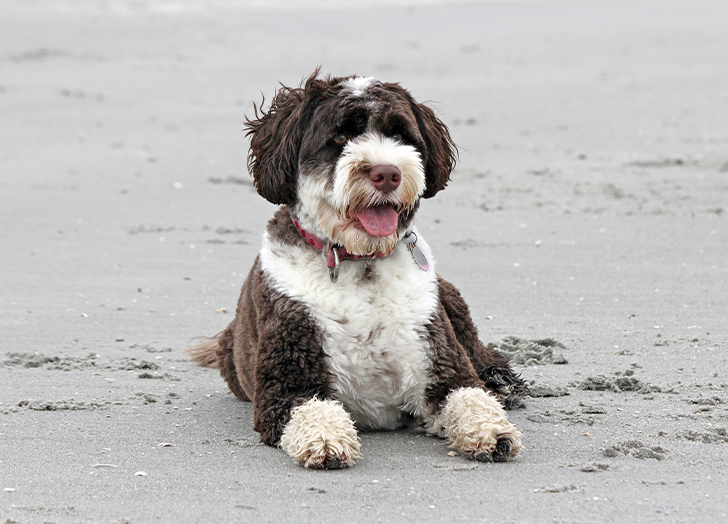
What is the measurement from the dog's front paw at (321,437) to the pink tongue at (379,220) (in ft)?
2.39

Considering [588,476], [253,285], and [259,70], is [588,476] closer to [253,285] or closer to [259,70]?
[253,285]

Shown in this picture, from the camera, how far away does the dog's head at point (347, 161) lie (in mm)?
4129

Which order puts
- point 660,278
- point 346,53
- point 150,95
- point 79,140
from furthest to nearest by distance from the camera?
point 346,53
point 150,95
point 79,140
point 660,278

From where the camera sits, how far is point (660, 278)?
718 centimetres

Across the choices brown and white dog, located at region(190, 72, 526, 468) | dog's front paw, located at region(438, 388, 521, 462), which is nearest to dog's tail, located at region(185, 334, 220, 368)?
brown and white dog, located at region(190, 72, 526, 468)

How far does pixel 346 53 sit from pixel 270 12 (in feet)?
17.2

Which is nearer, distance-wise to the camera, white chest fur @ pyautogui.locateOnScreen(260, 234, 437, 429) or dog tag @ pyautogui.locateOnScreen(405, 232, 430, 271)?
white chest fur @ pyautogui.locateOnScreen(260, 234, 437, 429)

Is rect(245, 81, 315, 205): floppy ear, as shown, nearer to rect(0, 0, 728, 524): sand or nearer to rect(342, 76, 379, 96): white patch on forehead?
rect(342, 76, 379, 96): white patch on forehead

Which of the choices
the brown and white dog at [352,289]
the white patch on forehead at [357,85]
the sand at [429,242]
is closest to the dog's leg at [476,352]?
Answer: the sand at [429,242]

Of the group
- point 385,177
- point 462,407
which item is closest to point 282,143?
point 385,177

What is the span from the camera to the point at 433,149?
4.50 meters

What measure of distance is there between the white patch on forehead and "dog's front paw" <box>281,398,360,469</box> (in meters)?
1.28

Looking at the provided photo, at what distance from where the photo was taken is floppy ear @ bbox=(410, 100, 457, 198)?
4473mm

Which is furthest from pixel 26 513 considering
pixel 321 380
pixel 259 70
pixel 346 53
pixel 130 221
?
pixel 346 53
